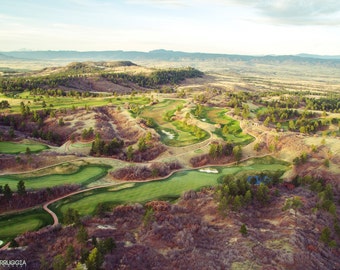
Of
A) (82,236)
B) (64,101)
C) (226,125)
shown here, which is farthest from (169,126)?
(82,236)

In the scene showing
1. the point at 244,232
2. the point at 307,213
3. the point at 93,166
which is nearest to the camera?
the point at 244,232

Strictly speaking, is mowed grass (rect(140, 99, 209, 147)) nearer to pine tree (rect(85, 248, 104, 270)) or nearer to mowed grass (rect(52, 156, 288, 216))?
mowed grass (rect(52, 156, 288, 216))

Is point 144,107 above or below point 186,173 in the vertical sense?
above

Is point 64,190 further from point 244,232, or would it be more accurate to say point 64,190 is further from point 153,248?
point 244,232

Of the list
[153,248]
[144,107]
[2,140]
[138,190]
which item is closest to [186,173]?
[138,190]

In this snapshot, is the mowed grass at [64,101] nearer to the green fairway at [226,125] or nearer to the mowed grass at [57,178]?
the green fairway at [226,125]

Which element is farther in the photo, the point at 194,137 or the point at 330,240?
the point at 194,137
